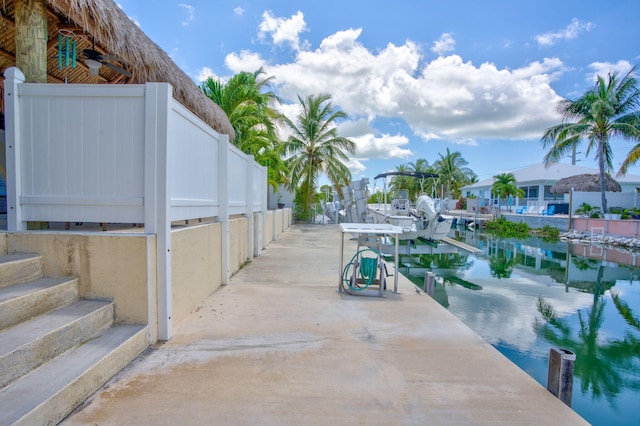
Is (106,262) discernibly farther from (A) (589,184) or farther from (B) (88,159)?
(A) (589,184)

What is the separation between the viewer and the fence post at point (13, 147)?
296 centimetres

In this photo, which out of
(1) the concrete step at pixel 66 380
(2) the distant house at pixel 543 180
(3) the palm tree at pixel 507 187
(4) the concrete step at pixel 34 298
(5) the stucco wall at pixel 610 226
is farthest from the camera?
(3) the palm tree at pixel 507 187

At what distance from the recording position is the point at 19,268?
2.72 m

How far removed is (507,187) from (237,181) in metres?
34.7

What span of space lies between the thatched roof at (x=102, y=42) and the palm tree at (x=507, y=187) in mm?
35260

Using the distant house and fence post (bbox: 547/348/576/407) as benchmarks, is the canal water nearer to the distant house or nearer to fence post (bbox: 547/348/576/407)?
fence post (bbox: 547/348/576/407)

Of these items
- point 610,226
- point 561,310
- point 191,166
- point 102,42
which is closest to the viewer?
point 191,166

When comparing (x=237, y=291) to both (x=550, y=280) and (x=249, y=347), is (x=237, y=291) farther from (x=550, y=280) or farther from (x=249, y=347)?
(x=550, y=280)

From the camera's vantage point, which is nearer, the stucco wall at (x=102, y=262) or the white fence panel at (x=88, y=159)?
the stucco wall at (x=102, y=262)

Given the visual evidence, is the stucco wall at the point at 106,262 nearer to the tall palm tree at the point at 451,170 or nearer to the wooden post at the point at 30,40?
the wooden post at the point at 30,40

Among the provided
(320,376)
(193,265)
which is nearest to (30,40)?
(193,265)

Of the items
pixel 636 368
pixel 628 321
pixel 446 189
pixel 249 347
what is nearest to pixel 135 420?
pixel 249 347

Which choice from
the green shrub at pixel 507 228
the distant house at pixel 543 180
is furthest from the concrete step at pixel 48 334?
the distant house at pixel 543 180

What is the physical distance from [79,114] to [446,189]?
49661 millimetres
